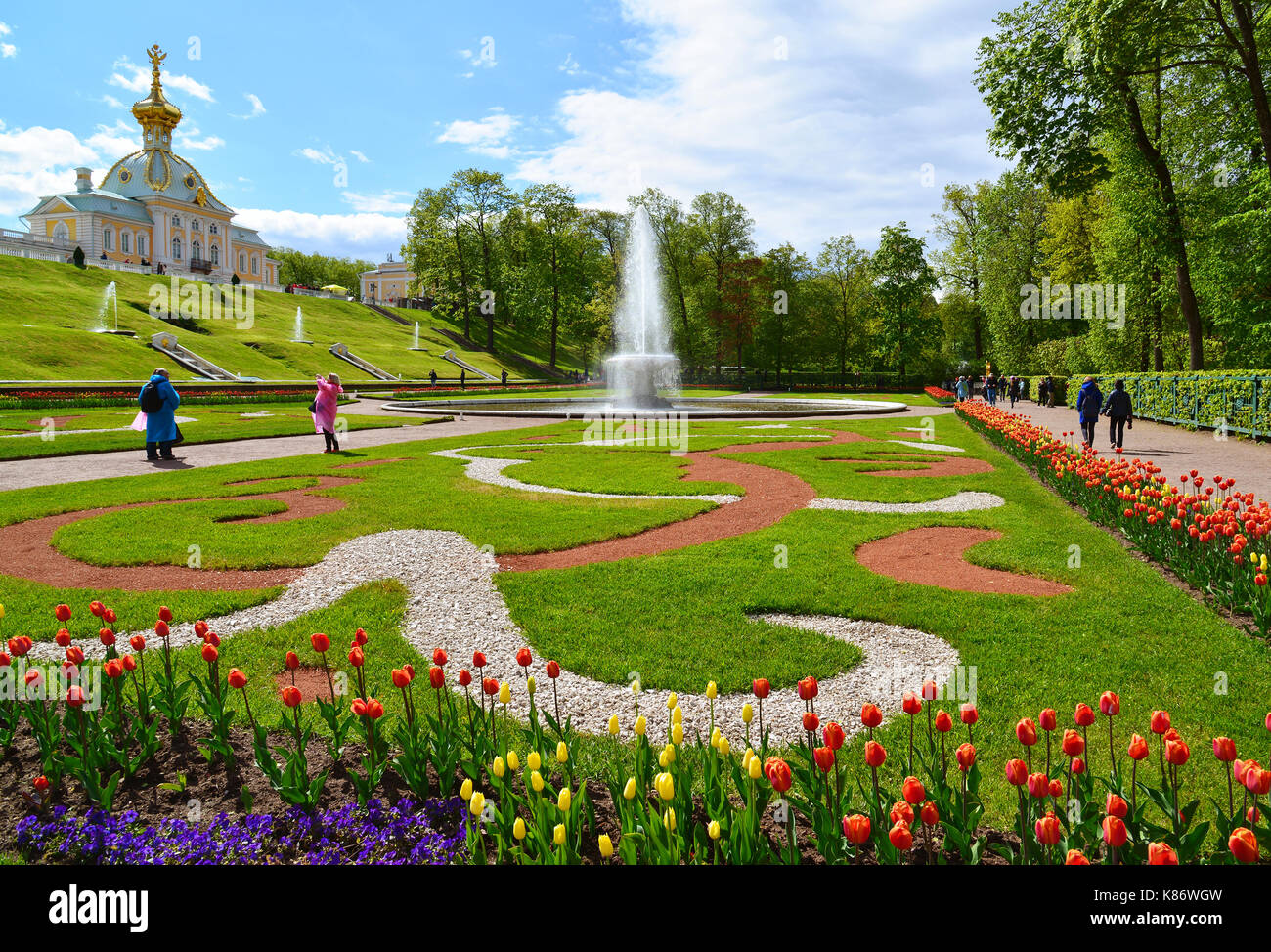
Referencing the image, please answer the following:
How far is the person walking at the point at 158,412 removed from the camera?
14242mm

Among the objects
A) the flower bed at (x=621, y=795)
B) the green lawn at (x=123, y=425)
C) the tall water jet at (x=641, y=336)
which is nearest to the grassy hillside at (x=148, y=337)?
the green lawn at (x=123, y=425)

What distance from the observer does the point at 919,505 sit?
9.91 m

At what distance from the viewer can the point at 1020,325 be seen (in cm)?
4750

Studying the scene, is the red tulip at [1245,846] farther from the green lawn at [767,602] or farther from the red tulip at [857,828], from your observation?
the green lawn at [767,602]

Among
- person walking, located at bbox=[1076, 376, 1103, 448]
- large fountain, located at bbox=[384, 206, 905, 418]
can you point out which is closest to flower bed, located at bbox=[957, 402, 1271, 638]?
person walking, located at bbox=[1076, 376, 1103, 448]

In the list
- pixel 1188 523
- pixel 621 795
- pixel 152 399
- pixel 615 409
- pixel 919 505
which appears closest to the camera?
pixel 621 795

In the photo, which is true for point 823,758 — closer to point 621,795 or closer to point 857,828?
point 857,828

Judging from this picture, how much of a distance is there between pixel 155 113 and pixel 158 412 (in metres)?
95.2

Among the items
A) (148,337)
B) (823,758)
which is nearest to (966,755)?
(823,758)

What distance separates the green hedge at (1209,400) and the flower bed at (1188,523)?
9.77m

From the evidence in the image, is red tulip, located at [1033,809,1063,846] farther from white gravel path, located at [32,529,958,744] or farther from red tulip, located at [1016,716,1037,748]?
white gravel path, located at [32,529,958,744]

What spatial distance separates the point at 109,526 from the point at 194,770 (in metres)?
6.55

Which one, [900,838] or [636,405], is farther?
[636,405]

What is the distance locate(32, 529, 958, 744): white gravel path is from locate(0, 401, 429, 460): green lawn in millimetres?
11644
